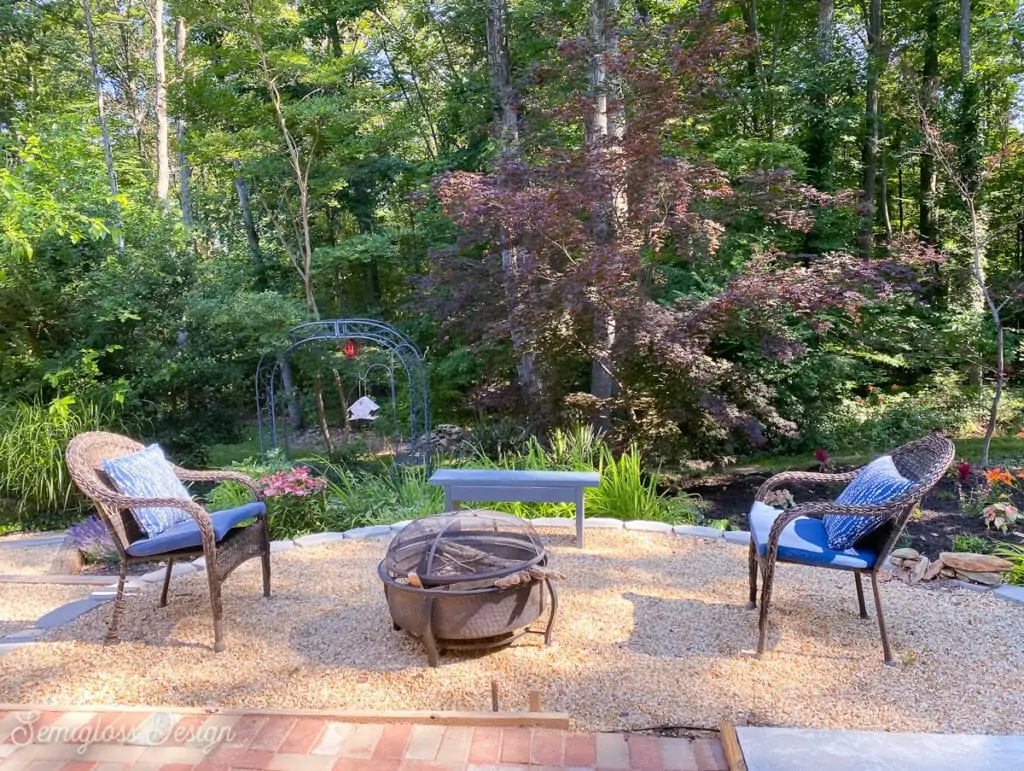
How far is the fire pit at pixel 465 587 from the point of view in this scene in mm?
2512

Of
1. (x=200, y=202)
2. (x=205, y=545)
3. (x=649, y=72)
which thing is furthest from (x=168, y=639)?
(x=200, y=202)

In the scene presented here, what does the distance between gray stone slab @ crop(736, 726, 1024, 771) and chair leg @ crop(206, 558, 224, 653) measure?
1.99 m

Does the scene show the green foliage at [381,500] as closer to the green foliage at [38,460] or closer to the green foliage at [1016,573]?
the green foliage at [38,460]

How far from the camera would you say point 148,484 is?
3059 mm

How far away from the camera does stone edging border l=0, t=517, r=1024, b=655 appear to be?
307cm

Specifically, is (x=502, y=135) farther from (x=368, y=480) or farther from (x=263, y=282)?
(x=263, y=282)

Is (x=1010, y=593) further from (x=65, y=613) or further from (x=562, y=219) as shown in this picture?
(x=65, y=613)

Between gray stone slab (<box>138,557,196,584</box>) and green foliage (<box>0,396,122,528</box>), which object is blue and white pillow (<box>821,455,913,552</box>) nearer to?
gray stone slab (<box>138,557,196,584</box>)

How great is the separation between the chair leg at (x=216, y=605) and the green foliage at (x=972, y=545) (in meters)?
3.93

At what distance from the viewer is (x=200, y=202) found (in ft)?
48.9

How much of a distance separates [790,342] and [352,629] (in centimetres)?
415

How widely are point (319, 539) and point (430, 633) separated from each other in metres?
2.04

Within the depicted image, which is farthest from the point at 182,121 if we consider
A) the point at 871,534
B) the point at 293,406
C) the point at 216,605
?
the point at 871,534

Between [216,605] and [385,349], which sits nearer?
[216,605]
